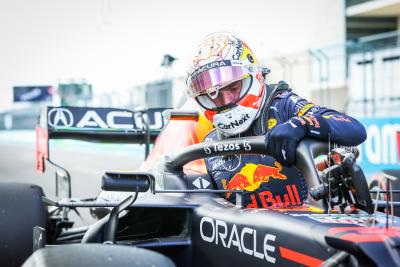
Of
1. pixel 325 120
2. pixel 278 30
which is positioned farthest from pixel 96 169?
pixel 325 120

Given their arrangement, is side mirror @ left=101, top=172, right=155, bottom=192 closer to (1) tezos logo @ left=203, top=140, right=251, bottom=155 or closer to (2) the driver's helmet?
(1) tezos logo @ left=203, top=140, right=251, bottom=155

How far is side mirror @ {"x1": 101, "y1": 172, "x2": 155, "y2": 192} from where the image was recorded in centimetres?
Result: 242

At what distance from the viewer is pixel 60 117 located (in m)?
4.78

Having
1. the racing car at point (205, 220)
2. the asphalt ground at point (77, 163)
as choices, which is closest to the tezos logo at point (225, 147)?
the racing car at point (205, 220)

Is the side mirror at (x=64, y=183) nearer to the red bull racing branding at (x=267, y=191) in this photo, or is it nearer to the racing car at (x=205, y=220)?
the racing car at (x=205, y=220)

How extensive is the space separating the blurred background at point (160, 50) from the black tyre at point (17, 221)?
679cm

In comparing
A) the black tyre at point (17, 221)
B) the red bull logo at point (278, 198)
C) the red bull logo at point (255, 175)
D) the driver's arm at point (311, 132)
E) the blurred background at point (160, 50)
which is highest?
the blurred background at point (160, 50)

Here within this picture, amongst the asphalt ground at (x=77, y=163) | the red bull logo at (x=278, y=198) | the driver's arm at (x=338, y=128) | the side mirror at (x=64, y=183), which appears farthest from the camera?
the asphalt ground at (x=77, y=163)

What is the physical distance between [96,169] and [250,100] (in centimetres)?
848

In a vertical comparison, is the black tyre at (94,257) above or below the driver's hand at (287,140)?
below

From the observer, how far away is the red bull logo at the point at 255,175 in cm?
304

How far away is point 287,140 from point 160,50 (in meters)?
11.5

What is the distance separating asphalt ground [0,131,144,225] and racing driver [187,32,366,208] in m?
3.41

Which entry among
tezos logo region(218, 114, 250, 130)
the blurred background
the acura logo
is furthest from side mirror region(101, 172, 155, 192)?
the blurred background
